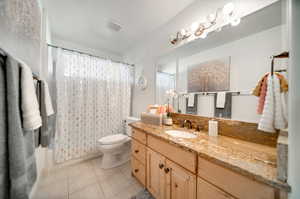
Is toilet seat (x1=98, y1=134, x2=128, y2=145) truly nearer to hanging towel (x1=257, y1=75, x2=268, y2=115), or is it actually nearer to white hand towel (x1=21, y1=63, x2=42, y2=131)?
white hand towel (x1=21, y1=63, x2=42, y2=131)

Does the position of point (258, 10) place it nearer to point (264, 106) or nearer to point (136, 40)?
point (264, 106)

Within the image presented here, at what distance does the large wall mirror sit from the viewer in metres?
0.88

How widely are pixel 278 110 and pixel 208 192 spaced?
695mm

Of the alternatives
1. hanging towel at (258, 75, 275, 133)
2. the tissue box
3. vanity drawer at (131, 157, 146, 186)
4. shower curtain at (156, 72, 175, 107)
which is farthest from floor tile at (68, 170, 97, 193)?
hanging towel at (258, 75, 275, 133)

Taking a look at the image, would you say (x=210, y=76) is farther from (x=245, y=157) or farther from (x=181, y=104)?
(x=245, y=157)

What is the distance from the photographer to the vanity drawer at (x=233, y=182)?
53 cm

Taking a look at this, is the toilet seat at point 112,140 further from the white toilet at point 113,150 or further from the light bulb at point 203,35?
the light bulb at point 203,35

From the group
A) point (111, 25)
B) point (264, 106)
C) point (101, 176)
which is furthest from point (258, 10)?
point (101, 176)

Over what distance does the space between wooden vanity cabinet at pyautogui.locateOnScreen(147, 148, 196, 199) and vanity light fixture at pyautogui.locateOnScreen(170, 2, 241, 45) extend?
55.4 inches

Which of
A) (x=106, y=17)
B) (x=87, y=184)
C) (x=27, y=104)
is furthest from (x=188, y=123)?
(x=106, y=17)

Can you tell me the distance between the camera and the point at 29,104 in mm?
534

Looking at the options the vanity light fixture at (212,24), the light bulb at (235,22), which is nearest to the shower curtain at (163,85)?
the vanity light fixture at (212,24)

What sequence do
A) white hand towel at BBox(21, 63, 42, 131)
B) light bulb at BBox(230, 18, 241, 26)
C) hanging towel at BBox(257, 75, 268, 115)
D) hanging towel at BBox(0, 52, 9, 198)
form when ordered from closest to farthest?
1. hanging towel at BBox(0, 52, 9, 198)
2. white hand towel at BBox(21, 63, 42, 131)
3. hanging towel at BBox(257, 75, 268, 115)
4. light bulb at BBox(230, 18, 241, 26)

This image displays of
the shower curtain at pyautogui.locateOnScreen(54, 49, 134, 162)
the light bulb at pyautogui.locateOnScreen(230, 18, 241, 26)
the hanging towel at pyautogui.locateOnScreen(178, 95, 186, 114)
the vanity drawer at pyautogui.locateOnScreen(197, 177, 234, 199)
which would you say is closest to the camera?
the vanity drawer at pyautogui.locateOnScreen(197, 177, 234, 199)
